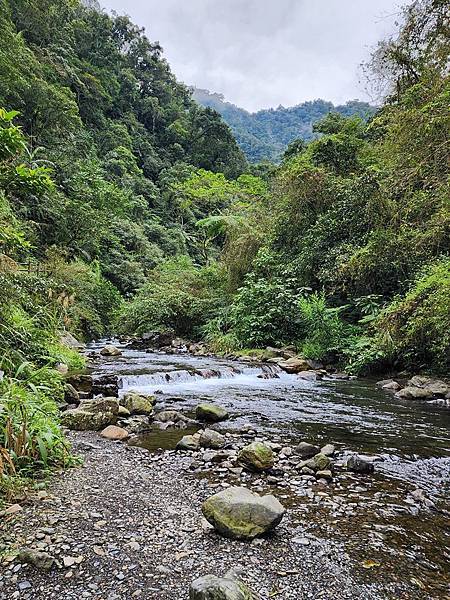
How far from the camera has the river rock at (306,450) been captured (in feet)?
17.9

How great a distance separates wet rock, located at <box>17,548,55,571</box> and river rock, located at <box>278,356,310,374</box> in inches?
414

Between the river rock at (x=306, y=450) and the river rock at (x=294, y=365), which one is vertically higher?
the river rock at (x=306, y=450)

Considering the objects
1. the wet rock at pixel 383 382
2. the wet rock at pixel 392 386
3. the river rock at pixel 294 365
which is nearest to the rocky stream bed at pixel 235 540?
the wet rock at pixel 392 386

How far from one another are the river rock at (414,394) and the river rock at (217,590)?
8.23 m

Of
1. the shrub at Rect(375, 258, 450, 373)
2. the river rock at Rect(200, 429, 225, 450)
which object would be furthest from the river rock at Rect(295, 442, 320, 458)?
the shrub at Rect(375, 258, 450, 373)

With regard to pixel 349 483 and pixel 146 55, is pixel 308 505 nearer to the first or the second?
pixel 349 483

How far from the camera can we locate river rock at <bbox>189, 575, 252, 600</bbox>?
7.57 feet

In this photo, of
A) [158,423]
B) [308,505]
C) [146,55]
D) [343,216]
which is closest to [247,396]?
[158,423]

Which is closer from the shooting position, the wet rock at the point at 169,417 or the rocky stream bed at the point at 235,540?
the rocky stream bed at the point at 235,540

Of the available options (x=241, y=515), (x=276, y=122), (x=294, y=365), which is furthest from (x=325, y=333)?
(x=276, y=122)

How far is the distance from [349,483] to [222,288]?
16.6m

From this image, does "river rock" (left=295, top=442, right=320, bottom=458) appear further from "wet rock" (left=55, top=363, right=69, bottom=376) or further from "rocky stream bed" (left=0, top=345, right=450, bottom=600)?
"wet rock" (left=55, top=363, right=69, bottom=376)

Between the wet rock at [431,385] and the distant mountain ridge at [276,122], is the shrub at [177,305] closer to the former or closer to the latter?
the wet rock at [431,385]

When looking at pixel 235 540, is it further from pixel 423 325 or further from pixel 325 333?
pixel 325 333
